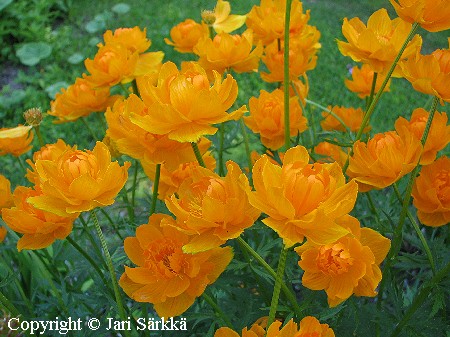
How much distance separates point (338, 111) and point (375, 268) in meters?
0.72

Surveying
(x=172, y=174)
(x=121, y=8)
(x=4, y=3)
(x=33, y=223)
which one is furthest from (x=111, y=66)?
(x=121, y=8)

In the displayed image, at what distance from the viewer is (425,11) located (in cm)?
88

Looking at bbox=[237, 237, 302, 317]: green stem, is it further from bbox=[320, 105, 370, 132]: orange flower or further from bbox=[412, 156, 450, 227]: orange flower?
bbox=[320, 105, 370, 132]: orange flower

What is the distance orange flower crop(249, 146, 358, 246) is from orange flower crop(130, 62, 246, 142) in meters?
0.12

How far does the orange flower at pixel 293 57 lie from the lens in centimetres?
131

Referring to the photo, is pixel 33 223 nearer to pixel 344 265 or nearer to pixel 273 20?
pixel 344 265

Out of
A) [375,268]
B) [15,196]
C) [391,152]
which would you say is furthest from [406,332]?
[15,196]

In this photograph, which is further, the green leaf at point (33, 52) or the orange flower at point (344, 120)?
the green leaf at point (33, 52)

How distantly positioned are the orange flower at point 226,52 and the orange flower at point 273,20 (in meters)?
0.11

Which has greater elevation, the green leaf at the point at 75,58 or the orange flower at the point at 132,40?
the orange flower at the point at 132,40

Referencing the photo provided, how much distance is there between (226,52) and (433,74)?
0.42 meters

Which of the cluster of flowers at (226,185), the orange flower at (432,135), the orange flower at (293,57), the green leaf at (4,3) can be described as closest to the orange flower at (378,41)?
the cluster of flowers at (226,185)

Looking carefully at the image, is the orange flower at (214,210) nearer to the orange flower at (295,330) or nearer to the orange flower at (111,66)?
the orange flower at (295,330)

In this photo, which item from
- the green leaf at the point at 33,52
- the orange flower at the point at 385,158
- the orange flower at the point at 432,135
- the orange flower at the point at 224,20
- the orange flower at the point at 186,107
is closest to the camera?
the orange flower at the point at 186,107
